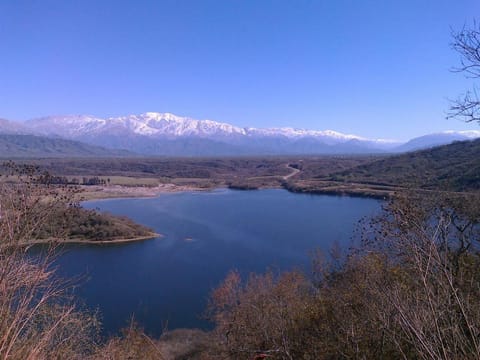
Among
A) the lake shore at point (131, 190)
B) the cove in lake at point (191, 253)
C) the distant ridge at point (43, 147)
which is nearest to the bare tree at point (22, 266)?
the cove in lake at point (191, 253)

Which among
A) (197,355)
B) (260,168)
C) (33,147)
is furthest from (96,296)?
(33,147)

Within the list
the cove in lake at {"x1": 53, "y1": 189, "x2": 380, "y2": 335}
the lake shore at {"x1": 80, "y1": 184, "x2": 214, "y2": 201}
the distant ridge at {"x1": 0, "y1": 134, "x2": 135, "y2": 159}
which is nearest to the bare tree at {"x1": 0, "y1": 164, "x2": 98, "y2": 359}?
the cove in lake at {"x1": 53, "y1": 189, "x2": 380, "y2": 335}

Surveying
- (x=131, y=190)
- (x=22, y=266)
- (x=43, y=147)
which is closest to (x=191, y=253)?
(x=22, y=266)

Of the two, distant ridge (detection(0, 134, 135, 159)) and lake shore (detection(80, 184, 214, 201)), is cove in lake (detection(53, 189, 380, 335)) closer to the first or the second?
lake shore (detection(80, 184, 214, 201))

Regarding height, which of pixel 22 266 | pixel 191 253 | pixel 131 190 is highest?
pixel 22 266

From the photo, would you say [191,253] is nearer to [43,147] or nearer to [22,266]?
[22,266]

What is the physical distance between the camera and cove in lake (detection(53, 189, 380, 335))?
15.3m

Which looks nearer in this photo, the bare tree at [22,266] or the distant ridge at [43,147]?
the bare tree at [22,266]

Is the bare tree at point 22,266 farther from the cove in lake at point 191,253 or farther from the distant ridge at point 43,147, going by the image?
the distant ridge at point 43,147

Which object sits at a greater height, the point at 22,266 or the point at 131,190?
the point at 22,266

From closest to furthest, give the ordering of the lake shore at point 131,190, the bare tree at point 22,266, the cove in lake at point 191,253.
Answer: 1. the bare tree at point 22,266
2. the cove in lake at point 191,253
3. the lake shore at point 131,190

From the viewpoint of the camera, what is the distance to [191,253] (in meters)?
21.8

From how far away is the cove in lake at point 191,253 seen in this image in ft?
50.3

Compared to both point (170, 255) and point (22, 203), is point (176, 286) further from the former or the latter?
point (22, 203)
